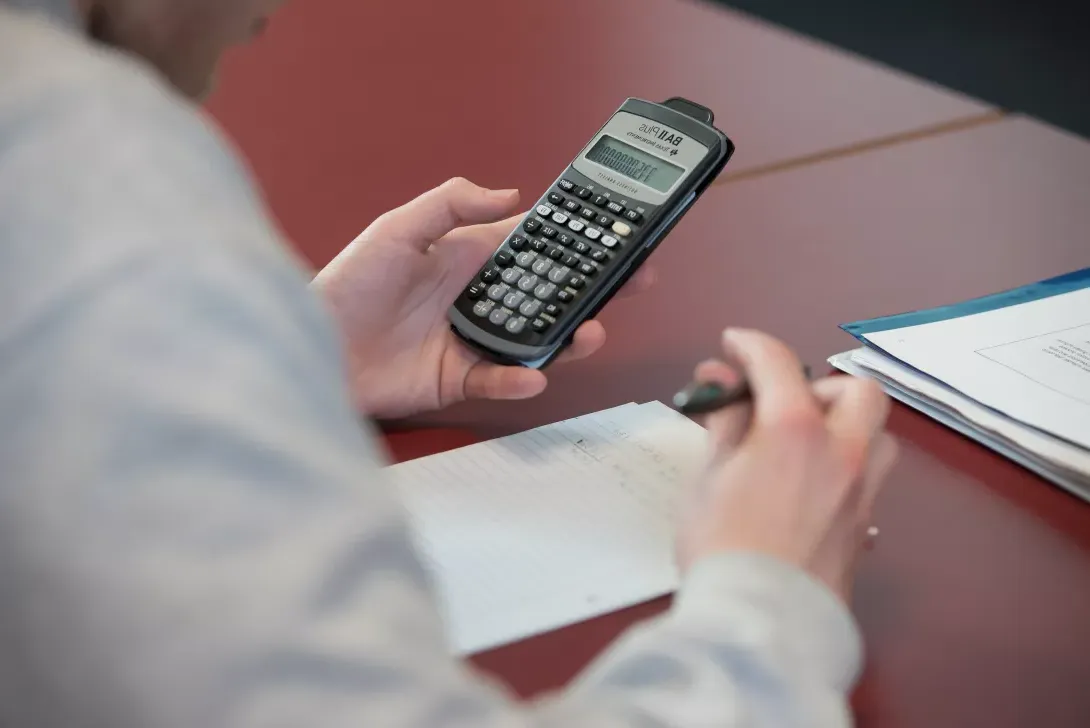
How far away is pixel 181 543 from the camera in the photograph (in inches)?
13.0

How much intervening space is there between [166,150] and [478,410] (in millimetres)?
433

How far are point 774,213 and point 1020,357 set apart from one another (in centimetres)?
29

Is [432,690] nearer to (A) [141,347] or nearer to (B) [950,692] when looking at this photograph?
(A) [141,347]

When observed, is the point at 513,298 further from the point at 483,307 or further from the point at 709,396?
the point at 709,396

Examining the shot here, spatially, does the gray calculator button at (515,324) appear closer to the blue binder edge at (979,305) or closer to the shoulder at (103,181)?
the blue binder edge at (979,305)

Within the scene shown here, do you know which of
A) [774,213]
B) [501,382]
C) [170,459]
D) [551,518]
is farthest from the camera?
[774,213]

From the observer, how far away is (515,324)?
30.5 inches

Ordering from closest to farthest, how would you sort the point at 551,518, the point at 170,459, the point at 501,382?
1. the point at 170,459
2. the point at 551,518
3. the point at 501,382

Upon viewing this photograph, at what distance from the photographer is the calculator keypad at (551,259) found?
77cm

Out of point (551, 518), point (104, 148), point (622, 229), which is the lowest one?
point (551, 518)

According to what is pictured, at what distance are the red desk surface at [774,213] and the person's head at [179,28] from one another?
27cm

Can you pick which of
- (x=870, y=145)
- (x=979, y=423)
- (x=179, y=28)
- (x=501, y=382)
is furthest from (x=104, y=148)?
(x=870, y=145)

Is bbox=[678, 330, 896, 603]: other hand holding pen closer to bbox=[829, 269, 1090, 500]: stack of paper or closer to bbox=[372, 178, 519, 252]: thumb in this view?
bbox=[829, 269, 1090, 500]: stack of paper

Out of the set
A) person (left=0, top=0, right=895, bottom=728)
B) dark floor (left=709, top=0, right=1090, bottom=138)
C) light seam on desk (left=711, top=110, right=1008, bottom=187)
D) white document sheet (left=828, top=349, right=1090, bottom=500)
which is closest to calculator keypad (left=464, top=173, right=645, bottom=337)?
white document sheet (left=828, top=349, right=1090, bottom=500)
